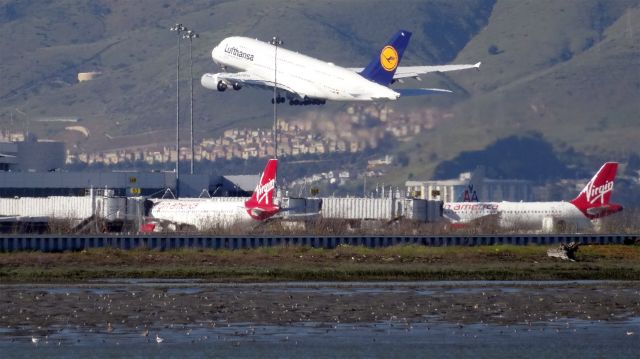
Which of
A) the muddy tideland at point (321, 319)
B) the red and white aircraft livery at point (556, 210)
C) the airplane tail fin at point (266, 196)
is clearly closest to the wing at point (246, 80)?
the red and white aircraft livery at point (556, 210)

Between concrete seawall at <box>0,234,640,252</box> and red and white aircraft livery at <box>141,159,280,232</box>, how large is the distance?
14516 millimetres

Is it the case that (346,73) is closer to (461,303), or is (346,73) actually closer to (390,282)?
(390,282)

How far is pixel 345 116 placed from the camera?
551ft

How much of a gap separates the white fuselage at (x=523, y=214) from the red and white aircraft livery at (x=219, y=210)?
1734cm

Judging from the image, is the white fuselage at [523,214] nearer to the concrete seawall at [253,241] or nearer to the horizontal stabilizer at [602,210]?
the horizontal stabilizer at [602,210]

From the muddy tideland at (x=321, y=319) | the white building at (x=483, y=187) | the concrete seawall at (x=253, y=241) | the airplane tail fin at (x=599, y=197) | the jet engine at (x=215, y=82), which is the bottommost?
the muddy tideland at (x=321, y=319)

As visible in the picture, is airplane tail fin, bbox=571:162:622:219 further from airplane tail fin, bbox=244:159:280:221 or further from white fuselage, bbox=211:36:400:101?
airplane tail fin, bbox=244:159:280:221

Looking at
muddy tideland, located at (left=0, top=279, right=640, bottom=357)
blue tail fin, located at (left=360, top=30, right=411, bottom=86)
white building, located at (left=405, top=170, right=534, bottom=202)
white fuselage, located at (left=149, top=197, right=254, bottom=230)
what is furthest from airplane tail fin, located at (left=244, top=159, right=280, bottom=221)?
white building, located at (left=405, top=170, right=534, bottom=202)

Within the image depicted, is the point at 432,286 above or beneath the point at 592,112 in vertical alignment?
beneath

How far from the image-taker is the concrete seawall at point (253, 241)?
96.4 metres

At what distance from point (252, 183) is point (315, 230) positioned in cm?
4726

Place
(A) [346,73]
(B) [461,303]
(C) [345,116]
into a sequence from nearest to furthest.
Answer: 1. (B) [461,303]
2. (A) [346,73]
3. (C) [345,116]

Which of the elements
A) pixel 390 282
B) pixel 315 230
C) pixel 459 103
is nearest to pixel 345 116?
pixel 459 103

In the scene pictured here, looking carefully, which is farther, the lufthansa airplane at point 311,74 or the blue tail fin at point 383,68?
the blue tail fin at point 383,68
